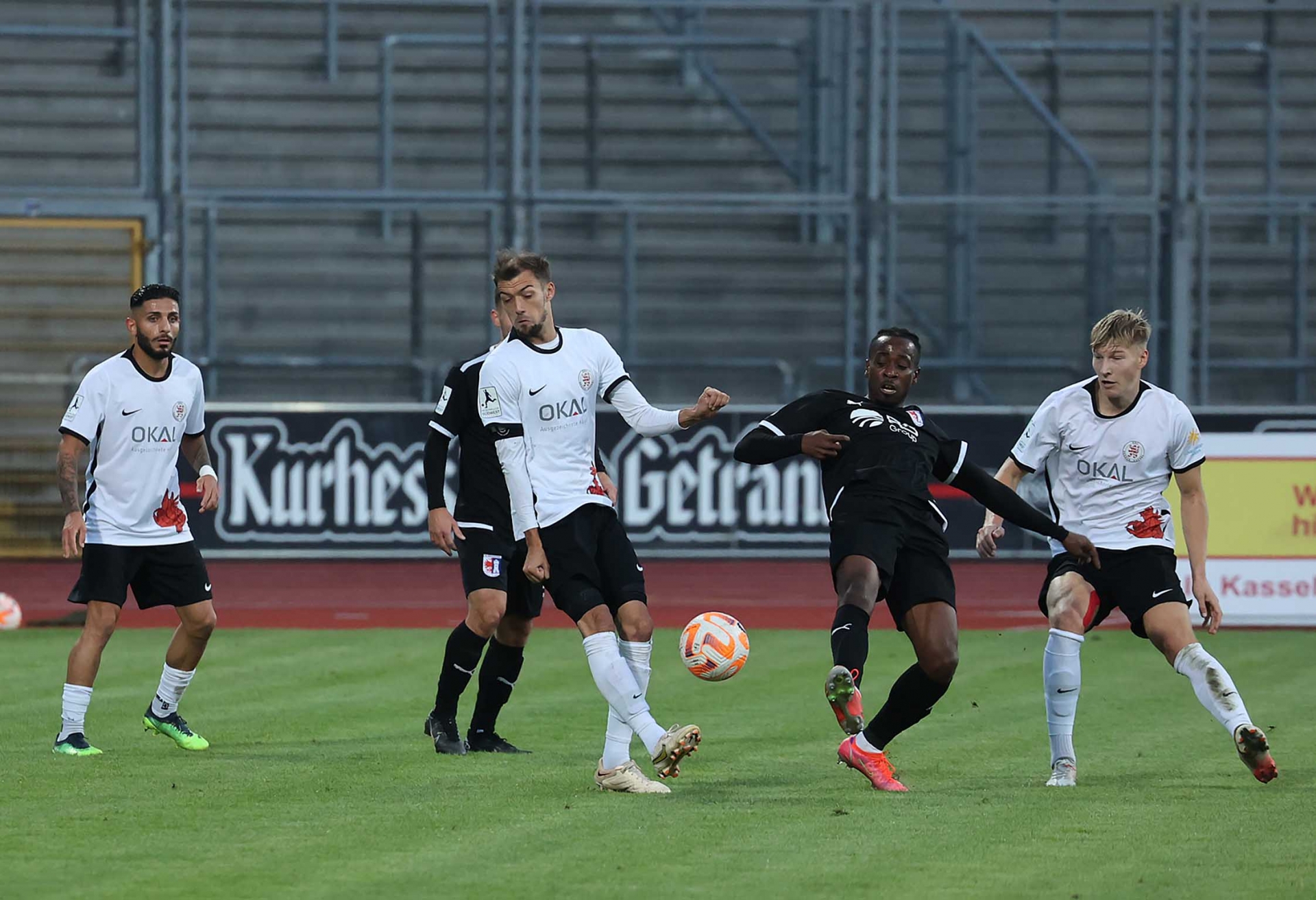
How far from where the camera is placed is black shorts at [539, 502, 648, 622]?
8086 mm

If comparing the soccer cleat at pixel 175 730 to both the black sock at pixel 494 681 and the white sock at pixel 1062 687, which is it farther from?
the white sock at pixel 1062 687

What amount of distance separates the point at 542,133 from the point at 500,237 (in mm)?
3380

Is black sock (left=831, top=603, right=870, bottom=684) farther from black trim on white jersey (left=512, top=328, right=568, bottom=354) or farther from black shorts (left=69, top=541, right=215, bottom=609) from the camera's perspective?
black shorts (left=69, top=541, right=215, bottom=609)

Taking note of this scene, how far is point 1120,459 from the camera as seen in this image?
8.52 metres

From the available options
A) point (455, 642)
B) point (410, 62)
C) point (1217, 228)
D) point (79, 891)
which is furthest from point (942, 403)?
point (79, 891)


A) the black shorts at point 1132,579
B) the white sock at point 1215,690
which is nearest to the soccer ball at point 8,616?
the black shorts at point 1132,579

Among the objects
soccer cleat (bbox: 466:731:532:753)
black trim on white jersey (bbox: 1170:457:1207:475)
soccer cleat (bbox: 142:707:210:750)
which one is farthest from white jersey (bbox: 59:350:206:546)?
black trim on white jersey (bbox: 1170:457:1207:475)

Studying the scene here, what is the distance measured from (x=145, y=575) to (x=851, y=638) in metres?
3.51

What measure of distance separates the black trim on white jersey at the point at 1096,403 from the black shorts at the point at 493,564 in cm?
258

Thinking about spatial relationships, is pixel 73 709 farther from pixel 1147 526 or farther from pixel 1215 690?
pixel 1215 690

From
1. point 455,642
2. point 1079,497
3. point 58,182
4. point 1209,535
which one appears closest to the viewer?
point 1079,497

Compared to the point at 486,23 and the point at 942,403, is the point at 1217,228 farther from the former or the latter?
the point at 486,23

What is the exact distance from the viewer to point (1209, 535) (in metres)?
15.8

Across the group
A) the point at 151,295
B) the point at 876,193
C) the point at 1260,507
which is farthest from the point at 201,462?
the point at 876,193
